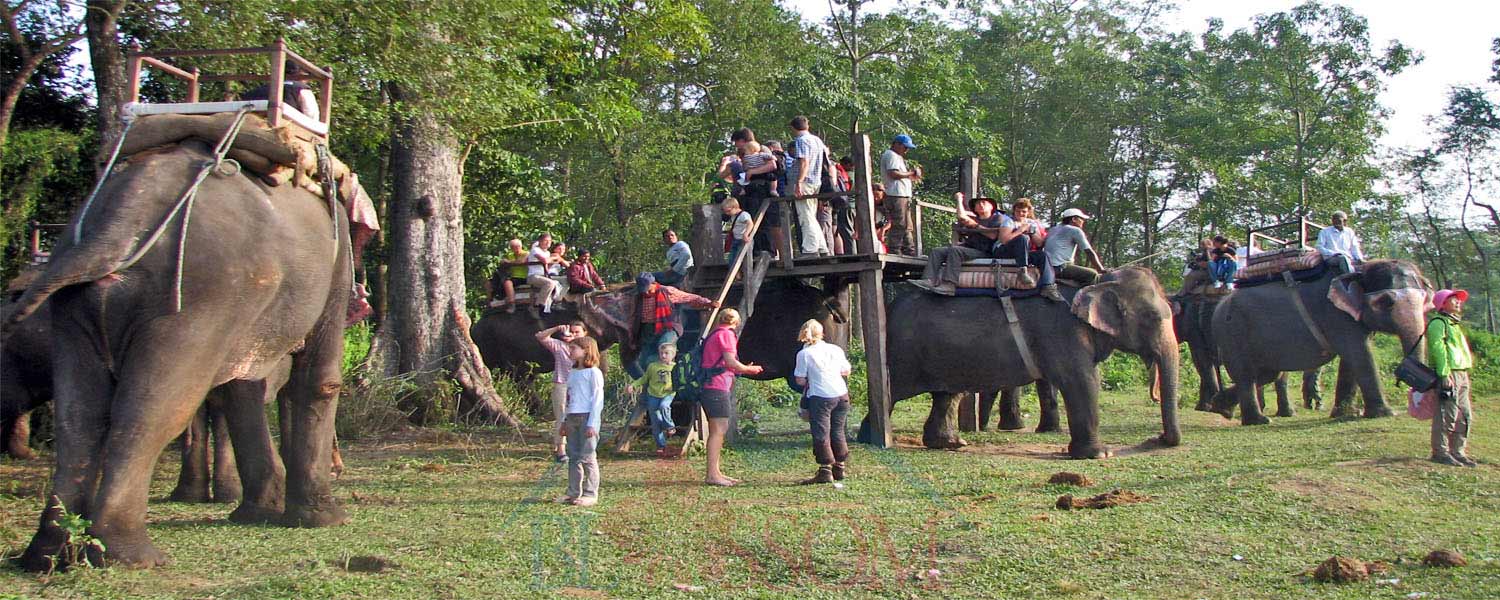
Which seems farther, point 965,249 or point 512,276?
point 512,276

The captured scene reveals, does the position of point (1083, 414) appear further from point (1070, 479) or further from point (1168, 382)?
point (1070, 479)

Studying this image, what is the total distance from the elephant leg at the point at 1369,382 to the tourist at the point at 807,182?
717 centimetres

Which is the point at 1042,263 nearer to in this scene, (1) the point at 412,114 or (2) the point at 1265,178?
(1) the point at 412,114

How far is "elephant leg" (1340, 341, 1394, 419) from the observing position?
15.5m

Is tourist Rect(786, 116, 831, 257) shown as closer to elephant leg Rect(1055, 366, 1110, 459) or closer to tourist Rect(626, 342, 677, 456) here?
tourist Rect(626, 342, 677, 456)

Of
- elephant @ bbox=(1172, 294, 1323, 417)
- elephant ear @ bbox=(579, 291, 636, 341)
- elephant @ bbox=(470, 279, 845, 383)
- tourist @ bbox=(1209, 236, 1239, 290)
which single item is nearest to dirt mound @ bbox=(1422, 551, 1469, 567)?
elephant @ bbox=(470, 279, 845, 383)

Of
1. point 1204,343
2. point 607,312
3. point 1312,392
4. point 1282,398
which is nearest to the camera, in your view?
point 607,312

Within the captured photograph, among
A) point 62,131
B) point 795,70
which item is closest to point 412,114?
point 62,131

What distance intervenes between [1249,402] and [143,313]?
13.9 m

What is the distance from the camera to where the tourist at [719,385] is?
10.4 metres

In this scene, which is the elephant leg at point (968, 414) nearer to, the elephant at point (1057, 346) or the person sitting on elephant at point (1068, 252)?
the elephant at point (1057, 346)

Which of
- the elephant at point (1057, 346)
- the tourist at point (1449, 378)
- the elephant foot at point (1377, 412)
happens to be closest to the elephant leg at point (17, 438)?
the elephant at point (1057, 346)

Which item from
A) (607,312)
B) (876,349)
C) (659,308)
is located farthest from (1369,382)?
(607,312)

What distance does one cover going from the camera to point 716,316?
12789mm
